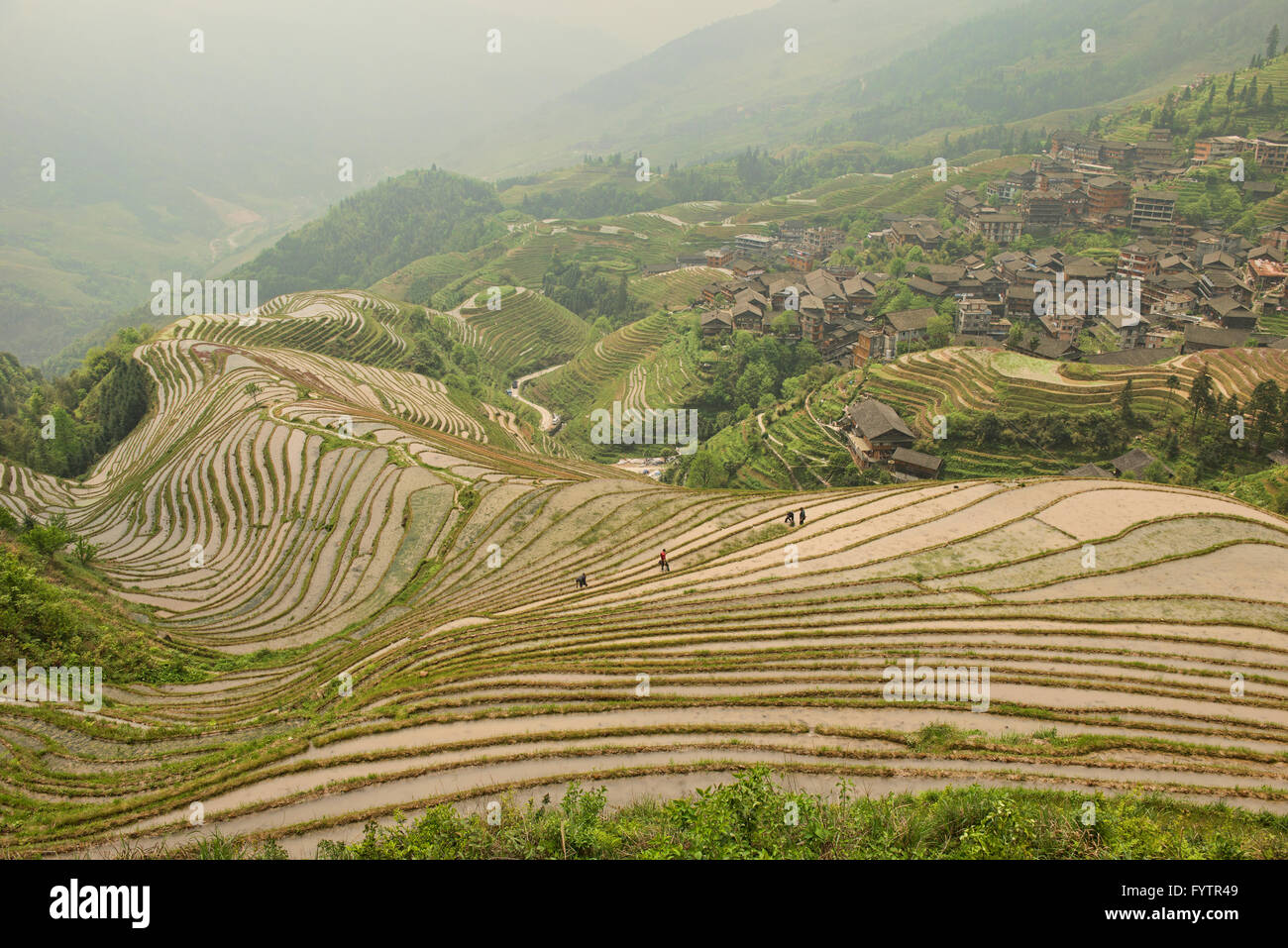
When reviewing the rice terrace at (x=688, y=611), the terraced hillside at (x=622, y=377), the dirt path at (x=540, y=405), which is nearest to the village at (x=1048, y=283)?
the rice terrace at (x=688, y=611)

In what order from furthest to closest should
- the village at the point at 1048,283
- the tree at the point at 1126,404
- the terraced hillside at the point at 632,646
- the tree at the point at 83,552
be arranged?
the village at the point at 1048,283 < the tree at the point at 1126,404 < the tree at the point at 83,552 < the terraced hillside at the point at 632,646

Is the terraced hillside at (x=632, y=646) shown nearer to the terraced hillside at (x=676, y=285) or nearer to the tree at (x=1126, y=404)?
the tree at (x=1126, y=404)

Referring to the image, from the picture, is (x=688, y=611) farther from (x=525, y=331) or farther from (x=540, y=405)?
(x=525, y=331)

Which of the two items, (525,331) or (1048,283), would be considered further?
(525,331)

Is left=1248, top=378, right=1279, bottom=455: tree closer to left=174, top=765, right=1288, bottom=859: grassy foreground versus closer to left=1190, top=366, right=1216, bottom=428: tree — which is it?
left=1190, top=366, right=1216, bottom=428: tree

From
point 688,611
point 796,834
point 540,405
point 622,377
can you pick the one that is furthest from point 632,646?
point 540,405
